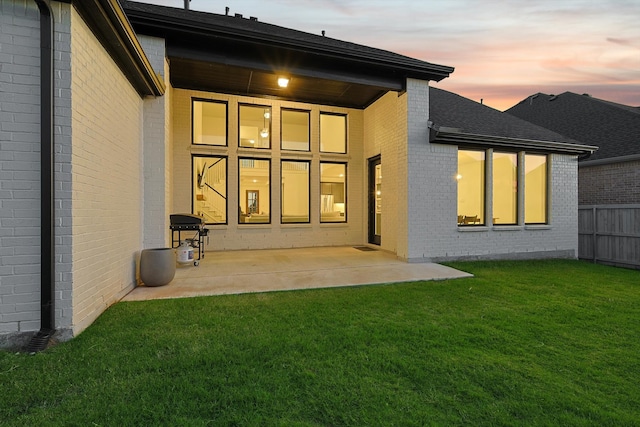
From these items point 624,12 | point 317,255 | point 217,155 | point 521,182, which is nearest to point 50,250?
point 317,255

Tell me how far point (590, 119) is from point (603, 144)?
2509mm

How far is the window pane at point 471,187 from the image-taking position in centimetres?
771

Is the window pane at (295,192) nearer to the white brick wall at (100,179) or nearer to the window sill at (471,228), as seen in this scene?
the window sill at (471,228)

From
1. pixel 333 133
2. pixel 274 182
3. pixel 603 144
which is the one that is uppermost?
pixel 333 133

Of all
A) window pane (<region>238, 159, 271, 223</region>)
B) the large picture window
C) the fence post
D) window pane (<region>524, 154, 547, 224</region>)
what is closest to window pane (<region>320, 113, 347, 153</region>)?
the large picture window

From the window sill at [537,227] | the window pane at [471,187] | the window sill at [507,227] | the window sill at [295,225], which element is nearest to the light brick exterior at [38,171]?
the window sill at [295,225]

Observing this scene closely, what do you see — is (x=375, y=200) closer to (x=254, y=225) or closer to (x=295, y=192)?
(x=295, y=192)

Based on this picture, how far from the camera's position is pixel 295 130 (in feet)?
32.2

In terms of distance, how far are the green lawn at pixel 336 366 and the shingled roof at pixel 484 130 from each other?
4392mm

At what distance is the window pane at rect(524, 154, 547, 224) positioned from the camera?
8305 mm

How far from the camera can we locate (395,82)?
282 inches

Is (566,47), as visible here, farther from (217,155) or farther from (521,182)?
(217,155)

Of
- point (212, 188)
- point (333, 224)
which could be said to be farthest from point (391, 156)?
point (212, 188)

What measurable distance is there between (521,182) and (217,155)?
28.5 feet
